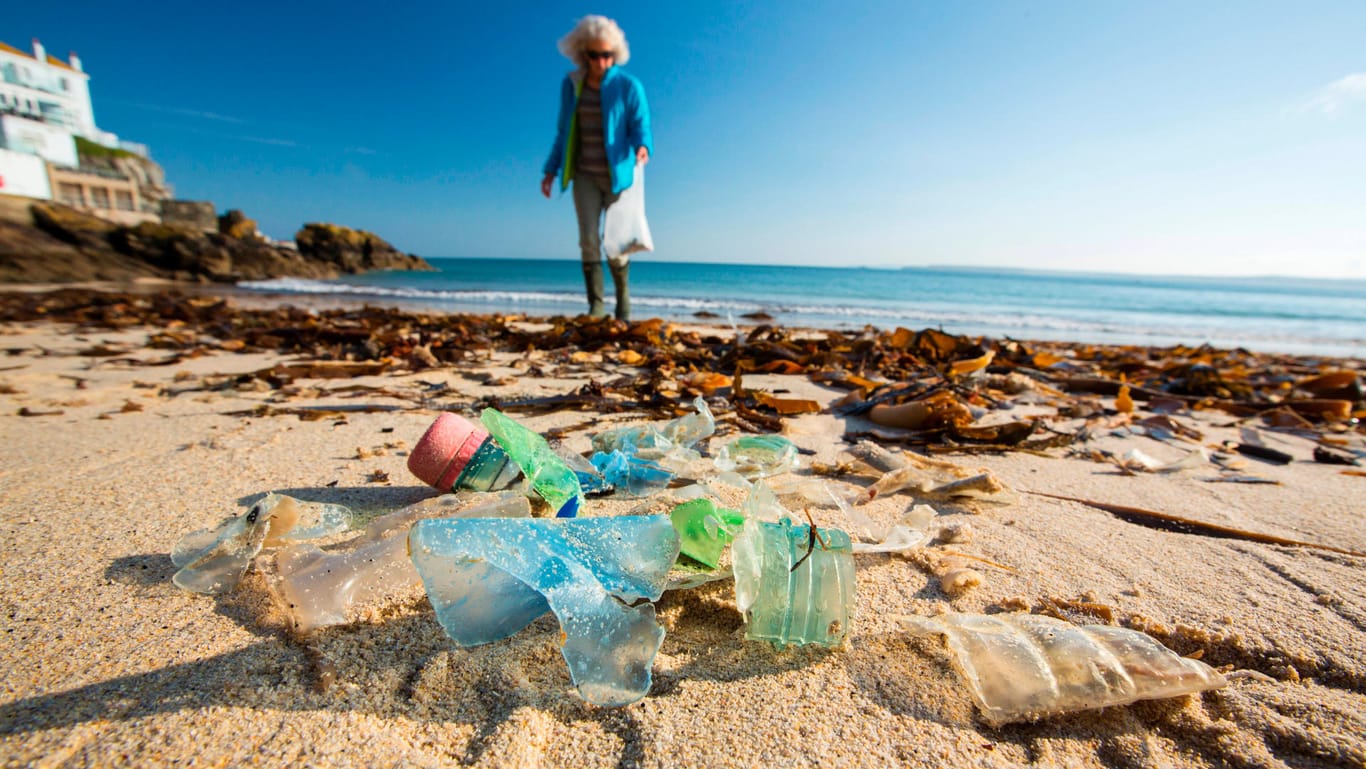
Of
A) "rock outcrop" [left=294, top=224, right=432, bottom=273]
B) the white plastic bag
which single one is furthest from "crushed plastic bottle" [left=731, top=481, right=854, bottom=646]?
"rock outcrop" [left=294, top=224, right=432, bottom=273]

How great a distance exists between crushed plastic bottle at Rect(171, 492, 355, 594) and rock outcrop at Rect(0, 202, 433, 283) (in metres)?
16.7

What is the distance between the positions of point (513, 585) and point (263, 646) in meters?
0.37

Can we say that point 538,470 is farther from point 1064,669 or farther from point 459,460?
point 1064,669

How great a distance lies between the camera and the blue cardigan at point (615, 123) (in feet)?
14.5

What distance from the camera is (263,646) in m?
0.82

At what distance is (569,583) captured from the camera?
2.58ft

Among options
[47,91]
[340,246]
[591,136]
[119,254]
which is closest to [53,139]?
[47,91]

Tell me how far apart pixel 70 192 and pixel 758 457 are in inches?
1730

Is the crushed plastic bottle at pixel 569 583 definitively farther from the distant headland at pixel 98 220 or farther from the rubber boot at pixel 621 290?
the distant headland at pixel 98 220

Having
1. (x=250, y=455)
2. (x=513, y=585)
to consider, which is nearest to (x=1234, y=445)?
(x=513, y=585)

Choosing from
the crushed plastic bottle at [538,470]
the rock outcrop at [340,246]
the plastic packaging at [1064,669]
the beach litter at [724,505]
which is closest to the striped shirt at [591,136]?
the beach litter at [724,505]

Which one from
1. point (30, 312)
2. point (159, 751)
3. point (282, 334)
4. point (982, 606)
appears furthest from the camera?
point (30, 312)

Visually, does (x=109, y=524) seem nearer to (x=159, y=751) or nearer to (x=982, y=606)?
(x=159, y=751)

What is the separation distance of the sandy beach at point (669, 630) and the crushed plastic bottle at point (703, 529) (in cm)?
7
